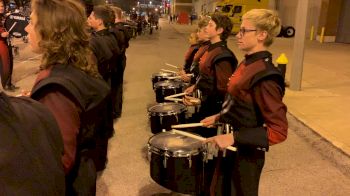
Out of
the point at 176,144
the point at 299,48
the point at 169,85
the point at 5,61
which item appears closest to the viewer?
the point at 176,144

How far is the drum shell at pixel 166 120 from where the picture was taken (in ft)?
12.5

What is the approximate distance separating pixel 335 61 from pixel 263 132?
13.5m

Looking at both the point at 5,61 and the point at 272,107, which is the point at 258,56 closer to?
the point at 272,107

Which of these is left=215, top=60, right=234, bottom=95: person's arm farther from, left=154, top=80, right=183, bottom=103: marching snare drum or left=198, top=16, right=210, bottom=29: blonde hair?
left=154, top=80, right=183, bottom=103: marching snare drum

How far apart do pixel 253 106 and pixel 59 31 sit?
124 centimetres

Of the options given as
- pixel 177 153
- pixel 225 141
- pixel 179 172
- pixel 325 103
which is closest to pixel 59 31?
pixel 225 141

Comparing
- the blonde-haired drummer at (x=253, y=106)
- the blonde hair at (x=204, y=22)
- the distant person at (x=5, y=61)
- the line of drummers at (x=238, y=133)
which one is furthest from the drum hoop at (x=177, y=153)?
the distant person at (x=5, y=61)

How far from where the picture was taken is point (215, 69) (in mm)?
3609

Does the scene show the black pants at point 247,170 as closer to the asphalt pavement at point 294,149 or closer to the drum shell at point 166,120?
the drum shell at point 166,120

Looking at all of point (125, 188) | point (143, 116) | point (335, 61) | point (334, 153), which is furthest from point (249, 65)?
point (335, 61)

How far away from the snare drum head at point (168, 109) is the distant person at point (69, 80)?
1909 mm

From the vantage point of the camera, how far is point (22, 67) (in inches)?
472

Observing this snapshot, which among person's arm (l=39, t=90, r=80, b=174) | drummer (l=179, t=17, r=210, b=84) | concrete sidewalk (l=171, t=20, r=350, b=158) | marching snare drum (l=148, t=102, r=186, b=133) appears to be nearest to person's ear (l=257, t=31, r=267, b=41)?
person's arm (l=39, t=90, r=80, b=174)

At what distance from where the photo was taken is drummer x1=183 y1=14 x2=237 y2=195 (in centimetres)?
359
